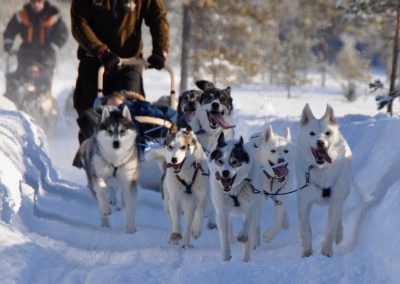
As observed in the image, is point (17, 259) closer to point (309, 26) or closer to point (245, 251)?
point (245, 251)

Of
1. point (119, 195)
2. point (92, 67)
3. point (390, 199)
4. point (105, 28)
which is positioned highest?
point (105, 28)

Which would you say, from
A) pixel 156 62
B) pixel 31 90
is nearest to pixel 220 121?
pixel 156 62

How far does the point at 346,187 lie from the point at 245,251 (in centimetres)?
97

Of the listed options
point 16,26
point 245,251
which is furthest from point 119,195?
point 16,26

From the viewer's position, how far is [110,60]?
22.2 ft

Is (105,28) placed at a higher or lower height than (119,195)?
higher

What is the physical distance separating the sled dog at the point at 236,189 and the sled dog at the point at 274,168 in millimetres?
571

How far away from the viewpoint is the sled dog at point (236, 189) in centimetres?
506

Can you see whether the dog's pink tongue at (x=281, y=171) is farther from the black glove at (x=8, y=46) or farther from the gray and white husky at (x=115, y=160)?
the black glove at (x=8, y=46)

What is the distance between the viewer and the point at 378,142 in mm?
7652

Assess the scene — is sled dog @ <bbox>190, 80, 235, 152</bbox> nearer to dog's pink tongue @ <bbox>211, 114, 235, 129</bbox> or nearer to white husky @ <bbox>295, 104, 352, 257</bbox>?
dog's pink tongue @ <bbox>211, 114, 235, 129</bbox>

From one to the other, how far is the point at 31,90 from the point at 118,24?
6852mm

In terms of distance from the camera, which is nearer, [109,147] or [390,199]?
[390,199]

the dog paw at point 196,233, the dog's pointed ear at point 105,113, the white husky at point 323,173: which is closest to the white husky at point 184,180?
the dog paw at point 196,233
